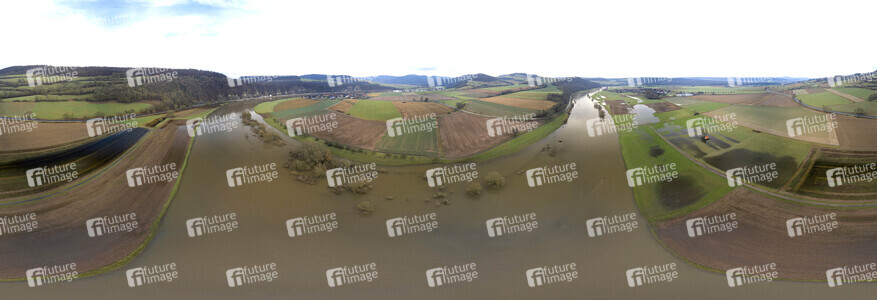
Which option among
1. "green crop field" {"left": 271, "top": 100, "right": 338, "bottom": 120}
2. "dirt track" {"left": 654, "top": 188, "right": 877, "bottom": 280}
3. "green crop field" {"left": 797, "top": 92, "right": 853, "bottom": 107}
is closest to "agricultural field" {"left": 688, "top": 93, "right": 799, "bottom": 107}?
"green crop field" {"left": 797, "top": 92, "right": 853, "bottom": 107}

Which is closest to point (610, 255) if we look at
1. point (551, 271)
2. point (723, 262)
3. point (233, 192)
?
point (551, 271)

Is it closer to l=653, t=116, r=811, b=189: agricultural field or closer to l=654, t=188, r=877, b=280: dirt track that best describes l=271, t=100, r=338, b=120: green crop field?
l=654, t=188, r=877, b=280: dirt track

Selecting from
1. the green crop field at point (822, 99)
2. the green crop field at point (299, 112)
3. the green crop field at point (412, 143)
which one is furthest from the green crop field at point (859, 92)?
the green crop field at point (299, 112)

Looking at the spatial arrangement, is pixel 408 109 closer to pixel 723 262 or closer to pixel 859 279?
pixel 723 262

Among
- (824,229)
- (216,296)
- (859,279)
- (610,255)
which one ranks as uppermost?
(216,296)

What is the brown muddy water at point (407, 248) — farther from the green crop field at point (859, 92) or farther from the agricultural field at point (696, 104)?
the green crop field at point (859, 92)

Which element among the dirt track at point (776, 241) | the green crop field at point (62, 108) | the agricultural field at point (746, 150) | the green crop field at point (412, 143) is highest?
the green crop field at point (62, 108)
